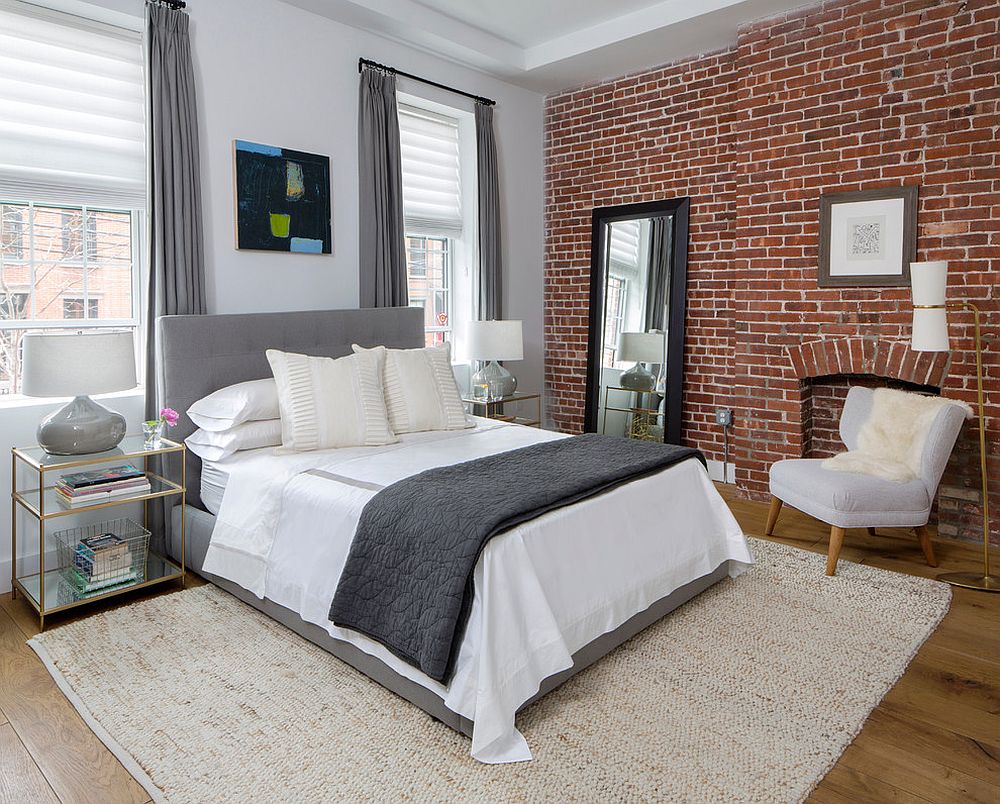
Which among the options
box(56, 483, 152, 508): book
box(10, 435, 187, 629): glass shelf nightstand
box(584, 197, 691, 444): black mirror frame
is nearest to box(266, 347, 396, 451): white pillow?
box(10, 435, 187, 629): glass shelf nightstand

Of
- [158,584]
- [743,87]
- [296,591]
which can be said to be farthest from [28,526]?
[743,87]

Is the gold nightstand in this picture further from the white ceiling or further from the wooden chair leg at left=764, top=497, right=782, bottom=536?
the white ceiling

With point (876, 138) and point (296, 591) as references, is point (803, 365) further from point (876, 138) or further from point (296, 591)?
point (296, 591)

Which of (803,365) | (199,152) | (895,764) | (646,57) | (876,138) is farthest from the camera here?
(646,57)

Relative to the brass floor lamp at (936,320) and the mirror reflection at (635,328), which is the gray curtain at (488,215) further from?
the brass floor lamp at (936,320)

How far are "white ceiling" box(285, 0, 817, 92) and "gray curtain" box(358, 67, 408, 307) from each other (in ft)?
1.28

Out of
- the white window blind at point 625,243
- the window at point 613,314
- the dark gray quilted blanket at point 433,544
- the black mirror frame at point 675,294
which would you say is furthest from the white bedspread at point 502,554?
the white window blind at point 625,243

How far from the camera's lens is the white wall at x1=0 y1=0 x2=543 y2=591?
12.4 ft

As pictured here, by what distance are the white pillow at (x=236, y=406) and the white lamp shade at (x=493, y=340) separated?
1.75m

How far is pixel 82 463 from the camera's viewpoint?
9.78 feet

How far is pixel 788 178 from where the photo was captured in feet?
14.7

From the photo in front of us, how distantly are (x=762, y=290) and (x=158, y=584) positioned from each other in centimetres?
386

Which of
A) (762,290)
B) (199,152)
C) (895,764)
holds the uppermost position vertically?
(199,152)

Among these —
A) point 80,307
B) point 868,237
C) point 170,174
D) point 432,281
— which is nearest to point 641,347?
point 432,281
